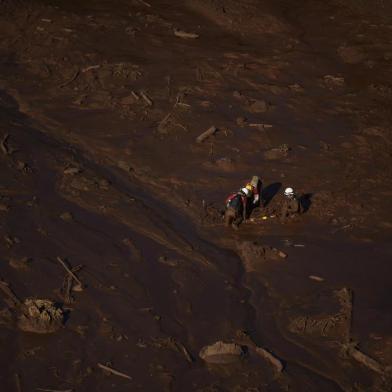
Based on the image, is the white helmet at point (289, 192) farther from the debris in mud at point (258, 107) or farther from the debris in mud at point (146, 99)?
the debris in mud at point (146, 99)

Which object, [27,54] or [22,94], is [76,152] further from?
[27,54]

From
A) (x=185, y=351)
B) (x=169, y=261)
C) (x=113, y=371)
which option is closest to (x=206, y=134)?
(x=169, y=261)

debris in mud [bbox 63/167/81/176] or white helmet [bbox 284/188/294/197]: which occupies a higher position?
white helmet [bbox 284/188/294/197]

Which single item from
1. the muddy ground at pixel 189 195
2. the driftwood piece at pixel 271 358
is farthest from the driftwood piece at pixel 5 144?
the driftwood piece at pixel 271 358

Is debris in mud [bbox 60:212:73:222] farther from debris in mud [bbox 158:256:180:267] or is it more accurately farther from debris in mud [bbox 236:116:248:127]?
debris in mud [bbox 236:116:248:127]

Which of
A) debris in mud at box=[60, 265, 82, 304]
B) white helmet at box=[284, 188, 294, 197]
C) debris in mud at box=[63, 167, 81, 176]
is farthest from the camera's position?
debris in mud at box=[63, 167, 81, 176]

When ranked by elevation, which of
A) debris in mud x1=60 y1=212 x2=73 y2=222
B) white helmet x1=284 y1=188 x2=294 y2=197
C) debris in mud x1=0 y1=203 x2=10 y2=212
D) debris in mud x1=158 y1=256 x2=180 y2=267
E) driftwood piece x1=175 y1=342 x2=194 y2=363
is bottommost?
debris in mud x1=60 y1=212 x2=73 y2=222

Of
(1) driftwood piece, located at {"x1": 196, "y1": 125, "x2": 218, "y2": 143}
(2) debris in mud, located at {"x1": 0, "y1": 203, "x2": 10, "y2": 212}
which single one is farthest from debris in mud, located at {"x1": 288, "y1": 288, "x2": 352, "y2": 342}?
(1) driftwood piece, located at {"x1": 196, "y1": 125, "x2": 218, "y2": 143}
